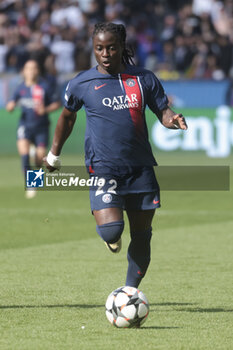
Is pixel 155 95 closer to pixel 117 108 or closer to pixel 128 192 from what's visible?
pixel 117 108

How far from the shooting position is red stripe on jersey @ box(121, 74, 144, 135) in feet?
19.7

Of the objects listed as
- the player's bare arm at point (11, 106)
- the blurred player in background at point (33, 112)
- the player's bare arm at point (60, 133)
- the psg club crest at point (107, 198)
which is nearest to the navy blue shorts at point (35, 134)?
the blurred player in background at point (33, 112)

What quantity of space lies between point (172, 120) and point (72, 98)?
0.78m

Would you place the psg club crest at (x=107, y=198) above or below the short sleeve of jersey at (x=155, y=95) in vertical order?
below

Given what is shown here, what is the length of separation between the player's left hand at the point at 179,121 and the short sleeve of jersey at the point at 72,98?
74 cm

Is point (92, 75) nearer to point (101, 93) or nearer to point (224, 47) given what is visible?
point (101, 93)

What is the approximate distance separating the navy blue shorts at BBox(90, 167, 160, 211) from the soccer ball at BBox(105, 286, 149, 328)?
2.14 ft

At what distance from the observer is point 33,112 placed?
52.2ft

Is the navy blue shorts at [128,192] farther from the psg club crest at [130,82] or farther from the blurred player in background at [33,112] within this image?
the blurred player in background at [33,112]

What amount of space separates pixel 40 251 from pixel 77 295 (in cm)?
270

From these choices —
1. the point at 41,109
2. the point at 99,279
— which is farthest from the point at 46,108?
the point at 99,279

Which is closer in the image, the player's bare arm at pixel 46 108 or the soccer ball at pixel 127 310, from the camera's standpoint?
the soccer ball at pixel 127 310

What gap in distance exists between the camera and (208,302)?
6.88m

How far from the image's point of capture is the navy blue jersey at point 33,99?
15.7 meters
